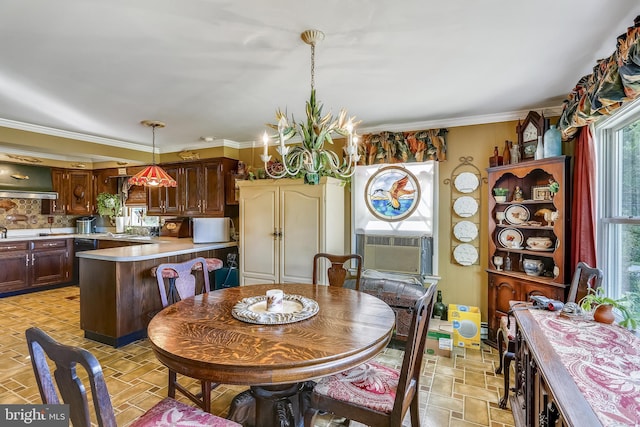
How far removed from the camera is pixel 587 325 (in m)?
1.69

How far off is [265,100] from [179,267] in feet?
5.60

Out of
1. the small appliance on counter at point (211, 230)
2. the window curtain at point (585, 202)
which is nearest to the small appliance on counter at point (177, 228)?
the small appliance on counter at point (211, 230)

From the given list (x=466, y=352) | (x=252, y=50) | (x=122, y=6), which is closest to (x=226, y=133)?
(x=252, y=50)

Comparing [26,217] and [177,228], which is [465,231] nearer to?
[177,228]

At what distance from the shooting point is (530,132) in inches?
120

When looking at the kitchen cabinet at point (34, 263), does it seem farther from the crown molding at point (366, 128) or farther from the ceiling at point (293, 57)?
the ceiling at point (293, 57)

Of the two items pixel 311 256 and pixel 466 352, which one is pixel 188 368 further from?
pixel 466 352

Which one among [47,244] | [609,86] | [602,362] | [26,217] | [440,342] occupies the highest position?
[609,86]

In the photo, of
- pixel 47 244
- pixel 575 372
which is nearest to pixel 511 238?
pixel 575 372

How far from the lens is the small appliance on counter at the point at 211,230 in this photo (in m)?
4.29

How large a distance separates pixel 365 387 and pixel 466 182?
2.62 m

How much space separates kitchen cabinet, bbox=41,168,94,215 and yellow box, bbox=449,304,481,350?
6.37m

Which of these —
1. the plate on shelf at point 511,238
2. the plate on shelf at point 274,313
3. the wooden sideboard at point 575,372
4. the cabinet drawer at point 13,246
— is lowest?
the wooden sideboard at point 575,372

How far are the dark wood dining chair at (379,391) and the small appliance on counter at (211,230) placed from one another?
3.18 m
